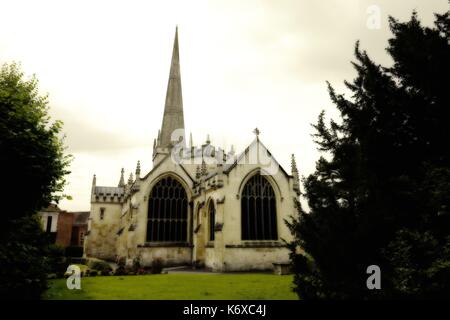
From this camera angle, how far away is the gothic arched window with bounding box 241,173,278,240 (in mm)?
24062

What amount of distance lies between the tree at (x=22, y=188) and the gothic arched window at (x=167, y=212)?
18622 millimetres

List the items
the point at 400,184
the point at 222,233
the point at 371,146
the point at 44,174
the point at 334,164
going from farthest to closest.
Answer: the point at 222,233 → the point at 44,174 → the point at 334,164 → the point at 371,146 → the point at 400,184

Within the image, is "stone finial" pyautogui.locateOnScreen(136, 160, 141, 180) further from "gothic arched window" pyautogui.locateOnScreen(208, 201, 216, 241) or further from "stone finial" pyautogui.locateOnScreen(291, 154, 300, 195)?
"stone finial" pyautogui.locateOnScreen(291, 154, 300, 195)

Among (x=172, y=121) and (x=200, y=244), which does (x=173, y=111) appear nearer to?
(x=172, y=121)

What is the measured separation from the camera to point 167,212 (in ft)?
97.0

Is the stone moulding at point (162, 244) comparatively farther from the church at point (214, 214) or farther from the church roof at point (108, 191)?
the church roof at point (108, 191)

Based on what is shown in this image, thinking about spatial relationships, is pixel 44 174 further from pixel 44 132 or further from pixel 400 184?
pixel 400 184

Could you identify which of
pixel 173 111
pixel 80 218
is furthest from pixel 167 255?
pixel 80 218

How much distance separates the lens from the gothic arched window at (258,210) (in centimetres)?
2406

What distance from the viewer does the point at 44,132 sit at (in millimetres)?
9953

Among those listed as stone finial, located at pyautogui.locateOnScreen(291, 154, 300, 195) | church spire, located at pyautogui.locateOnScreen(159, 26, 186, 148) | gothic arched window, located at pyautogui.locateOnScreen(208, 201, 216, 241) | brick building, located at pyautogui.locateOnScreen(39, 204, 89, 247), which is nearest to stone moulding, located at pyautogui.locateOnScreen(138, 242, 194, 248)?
gothic arched window, located at pyautogui.locateOnScreen(208, 201, 216, 241)

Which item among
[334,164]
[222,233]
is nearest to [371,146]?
[334,164]

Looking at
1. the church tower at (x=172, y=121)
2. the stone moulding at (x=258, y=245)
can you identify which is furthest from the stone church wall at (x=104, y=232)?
the stone moulding at (x=258, y=245)
